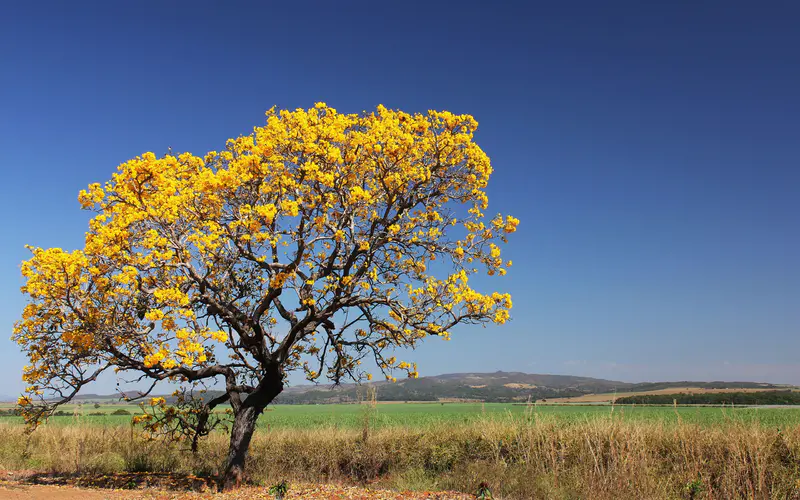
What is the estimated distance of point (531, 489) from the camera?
10703 millimetres

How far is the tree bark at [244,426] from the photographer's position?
12047 mm

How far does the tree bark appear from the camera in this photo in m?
12.0

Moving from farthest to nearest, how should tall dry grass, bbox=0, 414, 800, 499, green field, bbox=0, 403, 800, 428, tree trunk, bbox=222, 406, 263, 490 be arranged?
1. green field, bbox=0, 403, 800, 428
2. tree trunk, bbox=222, 406, 263, 490
3. tall dry grass, bbox=0, 414, 800, 499

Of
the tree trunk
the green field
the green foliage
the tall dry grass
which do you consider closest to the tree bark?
the tree trunk

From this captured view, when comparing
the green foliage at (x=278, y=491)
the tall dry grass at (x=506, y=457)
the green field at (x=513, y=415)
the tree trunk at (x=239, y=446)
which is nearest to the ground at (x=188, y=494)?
the green foliage at (x=278, y=491)

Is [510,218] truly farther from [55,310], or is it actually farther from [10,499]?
[10,499]

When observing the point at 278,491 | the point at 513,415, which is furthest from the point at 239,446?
the point at 513,415

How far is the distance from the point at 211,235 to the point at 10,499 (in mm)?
5943

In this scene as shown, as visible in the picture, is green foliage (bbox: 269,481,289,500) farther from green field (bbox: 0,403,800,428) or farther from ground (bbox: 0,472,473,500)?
green field (bbox: 0,403,800,428)

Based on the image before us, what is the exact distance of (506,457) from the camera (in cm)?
1432

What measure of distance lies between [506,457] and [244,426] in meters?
7.17

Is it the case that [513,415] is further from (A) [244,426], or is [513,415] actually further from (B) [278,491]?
(B) [278,491]

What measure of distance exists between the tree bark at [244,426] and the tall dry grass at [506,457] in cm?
201

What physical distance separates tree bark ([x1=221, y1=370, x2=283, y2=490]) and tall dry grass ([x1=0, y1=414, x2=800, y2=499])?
2.01 metres
